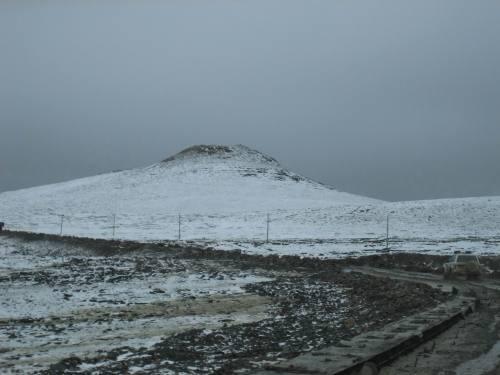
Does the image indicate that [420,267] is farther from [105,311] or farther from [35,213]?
[35,213]

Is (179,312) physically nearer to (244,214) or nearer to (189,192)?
(244,214)

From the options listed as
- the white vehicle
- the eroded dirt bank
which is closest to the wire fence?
the white vehicle

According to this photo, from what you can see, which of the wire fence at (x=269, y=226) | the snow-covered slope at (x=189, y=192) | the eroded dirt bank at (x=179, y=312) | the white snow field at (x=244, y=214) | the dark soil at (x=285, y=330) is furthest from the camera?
the snow-covered slope at (x=189, y=192)

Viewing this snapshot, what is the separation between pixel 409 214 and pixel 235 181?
157ft

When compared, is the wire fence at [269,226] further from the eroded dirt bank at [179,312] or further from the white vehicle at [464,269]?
the eroded dirt bank at [179,312]

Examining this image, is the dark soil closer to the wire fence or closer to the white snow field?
the white snow field

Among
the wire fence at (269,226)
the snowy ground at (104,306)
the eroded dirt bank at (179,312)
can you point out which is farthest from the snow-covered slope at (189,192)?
the eroded dirt bank at (179,312)

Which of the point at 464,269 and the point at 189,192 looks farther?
the point at 189,192

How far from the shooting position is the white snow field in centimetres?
4481

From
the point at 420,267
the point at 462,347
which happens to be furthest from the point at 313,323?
the point at 420,267

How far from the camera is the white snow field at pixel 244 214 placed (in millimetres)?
44812

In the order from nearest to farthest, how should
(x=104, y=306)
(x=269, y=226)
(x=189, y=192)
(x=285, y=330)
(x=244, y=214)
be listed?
(x=285, y=330), (x=104, y=306), (x=269, y=226), (x=244, y=214), (x=189, y=192)

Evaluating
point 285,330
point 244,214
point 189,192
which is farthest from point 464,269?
point 189,192

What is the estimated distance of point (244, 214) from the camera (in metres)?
70.0
